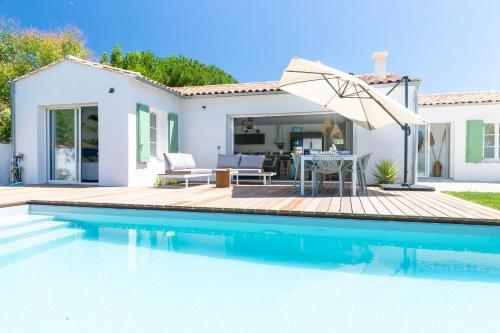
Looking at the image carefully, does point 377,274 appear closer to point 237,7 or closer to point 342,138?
point 342,138

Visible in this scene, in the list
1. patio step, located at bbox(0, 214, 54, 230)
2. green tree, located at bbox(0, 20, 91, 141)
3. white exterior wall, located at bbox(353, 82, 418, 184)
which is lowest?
patio step, located at bbox(0, 214, 54, 230)

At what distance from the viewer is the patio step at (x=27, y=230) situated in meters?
4.69

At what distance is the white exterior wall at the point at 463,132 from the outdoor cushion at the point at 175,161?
9923 mm

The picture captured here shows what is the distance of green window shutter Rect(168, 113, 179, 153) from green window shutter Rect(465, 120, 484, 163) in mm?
10889

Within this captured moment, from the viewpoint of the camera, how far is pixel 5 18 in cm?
1689

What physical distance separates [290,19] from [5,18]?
1427cm

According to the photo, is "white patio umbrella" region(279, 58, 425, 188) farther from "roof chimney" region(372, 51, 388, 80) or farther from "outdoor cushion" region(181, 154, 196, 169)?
"outdoor cushion" region(181, 154, 196, 169)

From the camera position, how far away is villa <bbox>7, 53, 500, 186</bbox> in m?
9.16

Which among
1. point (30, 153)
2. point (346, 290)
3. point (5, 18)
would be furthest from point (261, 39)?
point (346, 290)

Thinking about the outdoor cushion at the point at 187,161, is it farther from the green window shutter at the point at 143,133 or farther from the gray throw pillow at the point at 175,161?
the green window shutter at the point at 143,133

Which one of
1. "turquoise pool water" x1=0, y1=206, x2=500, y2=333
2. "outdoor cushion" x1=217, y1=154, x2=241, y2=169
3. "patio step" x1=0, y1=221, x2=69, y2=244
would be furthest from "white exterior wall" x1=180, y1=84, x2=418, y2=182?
"patio step" x1=0, y1=221, x2=69, y2=244

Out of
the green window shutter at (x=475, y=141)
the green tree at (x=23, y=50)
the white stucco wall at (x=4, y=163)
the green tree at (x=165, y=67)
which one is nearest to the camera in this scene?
the white stucco wall at (x=4, y=163)

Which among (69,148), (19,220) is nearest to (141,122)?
(69,148)

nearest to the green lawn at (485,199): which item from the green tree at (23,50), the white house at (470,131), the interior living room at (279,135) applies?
the white house at (470,131)
